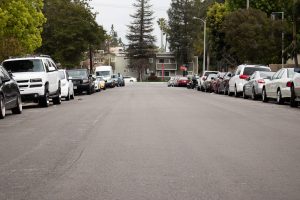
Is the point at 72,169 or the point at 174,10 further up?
the point at 174,10

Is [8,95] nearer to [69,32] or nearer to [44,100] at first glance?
[44,100]

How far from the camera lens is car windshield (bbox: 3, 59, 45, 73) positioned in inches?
→ 1016

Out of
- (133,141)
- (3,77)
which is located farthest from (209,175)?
(3,77)

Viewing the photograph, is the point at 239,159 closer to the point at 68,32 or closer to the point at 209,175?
the point at 209,175

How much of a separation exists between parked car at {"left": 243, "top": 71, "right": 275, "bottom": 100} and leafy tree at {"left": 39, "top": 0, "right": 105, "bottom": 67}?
33318 millimetres

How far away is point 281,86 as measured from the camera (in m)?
26.7

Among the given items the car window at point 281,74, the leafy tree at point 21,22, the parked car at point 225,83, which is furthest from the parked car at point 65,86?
the leafy tree at point 21,22

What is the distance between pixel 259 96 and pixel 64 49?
35.0 m

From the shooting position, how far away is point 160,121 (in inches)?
679

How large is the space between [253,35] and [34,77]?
88.0 ft

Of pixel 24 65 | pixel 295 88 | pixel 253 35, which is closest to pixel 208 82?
pixel 253 35

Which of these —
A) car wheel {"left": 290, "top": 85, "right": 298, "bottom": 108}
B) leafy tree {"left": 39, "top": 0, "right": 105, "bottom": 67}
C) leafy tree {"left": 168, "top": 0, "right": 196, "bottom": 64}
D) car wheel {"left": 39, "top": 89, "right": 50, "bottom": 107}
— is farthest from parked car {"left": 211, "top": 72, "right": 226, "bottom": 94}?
leafy tree {"left": 168, "top": 0, "right": 196, "bottom": 64}

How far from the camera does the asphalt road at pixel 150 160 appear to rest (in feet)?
24.8

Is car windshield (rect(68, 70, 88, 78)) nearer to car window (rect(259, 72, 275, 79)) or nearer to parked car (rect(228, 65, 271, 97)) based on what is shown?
parked car (rect(228, 65, 271, 97))
